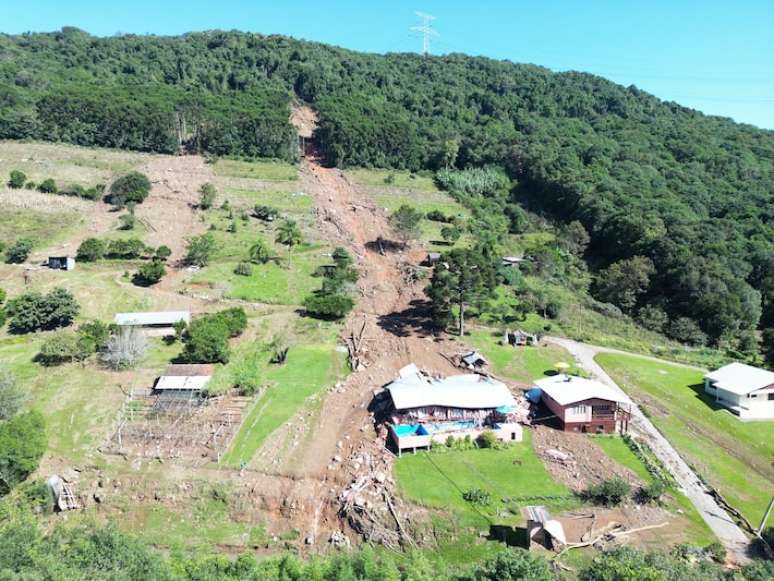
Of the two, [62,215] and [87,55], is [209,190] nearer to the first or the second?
[62,215]

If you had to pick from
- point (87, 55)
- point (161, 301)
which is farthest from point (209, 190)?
point (87, 55)

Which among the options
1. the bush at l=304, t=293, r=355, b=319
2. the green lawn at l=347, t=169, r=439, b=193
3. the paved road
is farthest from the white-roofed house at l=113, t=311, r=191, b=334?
the green lawn at l=347, t=169, r=439, b=193

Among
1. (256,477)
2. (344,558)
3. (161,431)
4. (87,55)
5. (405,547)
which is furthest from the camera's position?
(87,55)

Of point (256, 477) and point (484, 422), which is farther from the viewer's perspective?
point (484, 422)

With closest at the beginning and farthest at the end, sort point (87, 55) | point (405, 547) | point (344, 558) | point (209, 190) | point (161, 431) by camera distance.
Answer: point (344, 558), point (405, 547), point (161, 431), point (209, 190), point (87, 55)

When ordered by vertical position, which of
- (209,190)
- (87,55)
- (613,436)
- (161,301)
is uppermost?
(87,55)

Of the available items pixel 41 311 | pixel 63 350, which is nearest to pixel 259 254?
pixel 41 311
